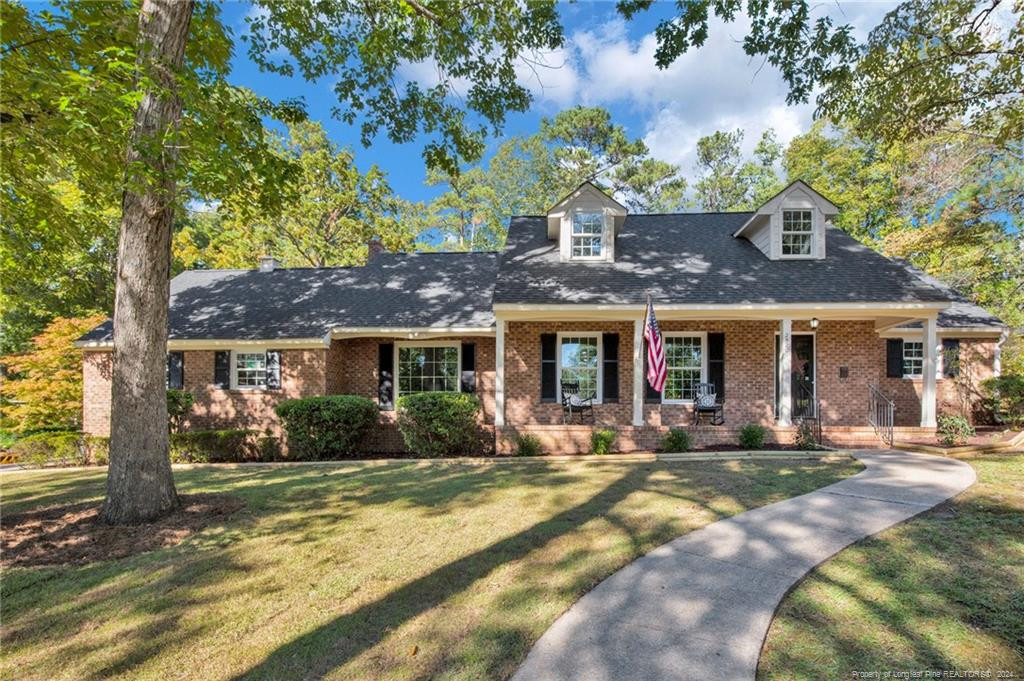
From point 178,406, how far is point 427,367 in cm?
626

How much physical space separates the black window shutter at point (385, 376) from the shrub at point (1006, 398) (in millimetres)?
15780

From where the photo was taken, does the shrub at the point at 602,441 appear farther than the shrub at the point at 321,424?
No

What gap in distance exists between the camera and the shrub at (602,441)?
983 centimetres

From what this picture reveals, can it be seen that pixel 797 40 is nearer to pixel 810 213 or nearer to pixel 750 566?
pixel 810 213

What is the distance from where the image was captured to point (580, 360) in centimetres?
1155

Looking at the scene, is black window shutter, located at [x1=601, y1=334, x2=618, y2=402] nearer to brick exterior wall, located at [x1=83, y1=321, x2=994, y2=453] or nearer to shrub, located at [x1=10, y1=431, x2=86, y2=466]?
brick exterior wall, located at [x1=83, y1=321, x2=994, y2=453]

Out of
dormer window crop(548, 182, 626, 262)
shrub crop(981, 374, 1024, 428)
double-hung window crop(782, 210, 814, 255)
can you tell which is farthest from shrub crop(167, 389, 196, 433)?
shrub crop(981, 374, 1024, 428)

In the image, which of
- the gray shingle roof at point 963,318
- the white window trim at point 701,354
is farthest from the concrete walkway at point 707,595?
the gray shingle roof at point 963,318

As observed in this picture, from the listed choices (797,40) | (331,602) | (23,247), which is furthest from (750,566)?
(23,247)

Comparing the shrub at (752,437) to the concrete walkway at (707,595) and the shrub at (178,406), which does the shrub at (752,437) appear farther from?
the shrub at (178,406)

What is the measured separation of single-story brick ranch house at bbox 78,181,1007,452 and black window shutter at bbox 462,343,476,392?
4 centimetres

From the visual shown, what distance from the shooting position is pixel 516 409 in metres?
11.5

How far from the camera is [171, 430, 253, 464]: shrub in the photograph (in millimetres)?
10922

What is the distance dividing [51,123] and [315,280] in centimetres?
983
